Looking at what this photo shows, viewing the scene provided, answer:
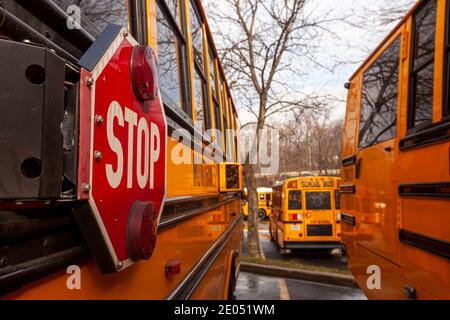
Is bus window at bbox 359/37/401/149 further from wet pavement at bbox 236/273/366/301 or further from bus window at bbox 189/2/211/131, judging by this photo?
wet pavement at bbox 236/273/366/301

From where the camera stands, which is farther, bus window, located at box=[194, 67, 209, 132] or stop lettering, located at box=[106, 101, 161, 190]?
bus window, located at box=[194, 67, 209, 132]

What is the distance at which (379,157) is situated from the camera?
3.09 metres

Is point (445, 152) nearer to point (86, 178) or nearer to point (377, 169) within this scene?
point (377, 169)

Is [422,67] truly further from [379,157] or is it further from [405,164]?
[379,157]

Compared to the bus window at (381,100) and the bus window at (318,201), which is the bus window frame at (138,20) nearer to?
the bus window at (381,100)

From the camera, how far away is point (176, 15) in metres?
2.13

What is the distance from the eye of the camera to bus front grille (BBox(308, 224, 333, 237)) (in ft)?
35.1

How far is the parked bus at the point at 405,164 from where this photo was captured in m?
2.10

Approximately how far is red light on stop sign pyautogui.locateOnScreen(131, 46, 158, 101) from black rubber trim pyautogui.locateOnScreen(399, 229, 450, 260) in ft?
5.54

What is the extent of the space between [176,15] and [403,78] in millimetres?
1663

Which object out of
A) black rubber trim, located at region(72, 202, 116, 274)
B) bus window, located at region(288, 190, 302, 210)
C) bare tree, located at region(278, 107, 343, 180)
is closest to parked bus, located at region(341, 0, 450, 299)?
black rubber trim, located at region(72, 202, 116, 274)

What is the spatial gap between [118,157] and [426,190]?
1.85m
